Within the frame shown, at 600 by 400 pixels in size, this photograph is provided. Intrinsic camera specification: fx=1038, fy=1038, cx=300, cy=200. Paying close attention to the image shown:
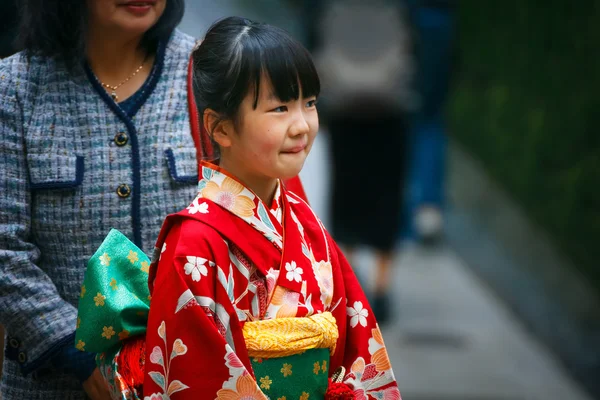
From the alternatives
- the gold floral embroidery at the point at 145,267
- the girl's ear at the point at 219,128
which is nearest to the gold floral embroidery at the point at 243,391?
the gold floral embroidery at the point at 145,267

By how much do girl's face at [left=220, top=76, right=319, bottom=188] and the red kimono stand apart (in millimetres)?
78

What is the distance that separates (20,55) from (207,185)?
0.66 m

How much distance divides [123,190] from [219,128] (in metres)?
0.40

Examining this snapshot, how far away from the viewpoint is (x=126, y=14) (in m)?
2.54

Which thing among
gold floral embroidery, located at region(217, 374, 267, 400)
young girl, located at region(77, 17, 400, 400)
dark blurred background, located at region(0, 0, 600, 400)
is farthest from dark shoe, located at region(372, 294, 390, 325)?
gold floral embroidery, located at region(217, 374, 267, 400)

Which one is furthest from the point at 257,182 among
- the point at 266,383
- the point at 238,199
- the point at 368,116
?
the point at 368,116

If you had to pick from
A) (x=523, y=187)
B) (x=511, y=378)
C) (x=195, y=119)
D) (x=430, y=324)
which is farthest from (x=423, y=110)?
(x=195, y=119)

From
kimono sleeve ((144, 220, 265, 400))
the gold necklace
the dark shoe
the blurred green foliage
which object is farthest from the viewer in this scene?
the dark shoe

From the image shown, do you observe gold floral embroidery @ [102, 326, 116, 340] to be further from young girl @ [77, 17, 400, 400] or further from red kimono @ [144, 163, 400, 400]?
red kimono @ [144, 163, 400, 400]

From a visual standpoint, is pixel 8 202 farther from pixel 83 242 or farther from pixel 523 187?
pixel 523 187

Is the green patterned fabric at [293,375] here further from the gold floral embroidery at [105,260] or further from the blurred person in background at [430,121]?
the blurred person in background at [430,121]

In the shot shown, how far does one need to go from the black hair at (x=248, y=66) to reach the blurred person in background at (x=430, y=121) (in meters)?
4.86

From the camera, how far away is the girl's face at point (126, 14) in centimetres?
254

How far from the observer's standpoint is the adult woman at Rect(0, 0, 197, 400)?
245 cm
